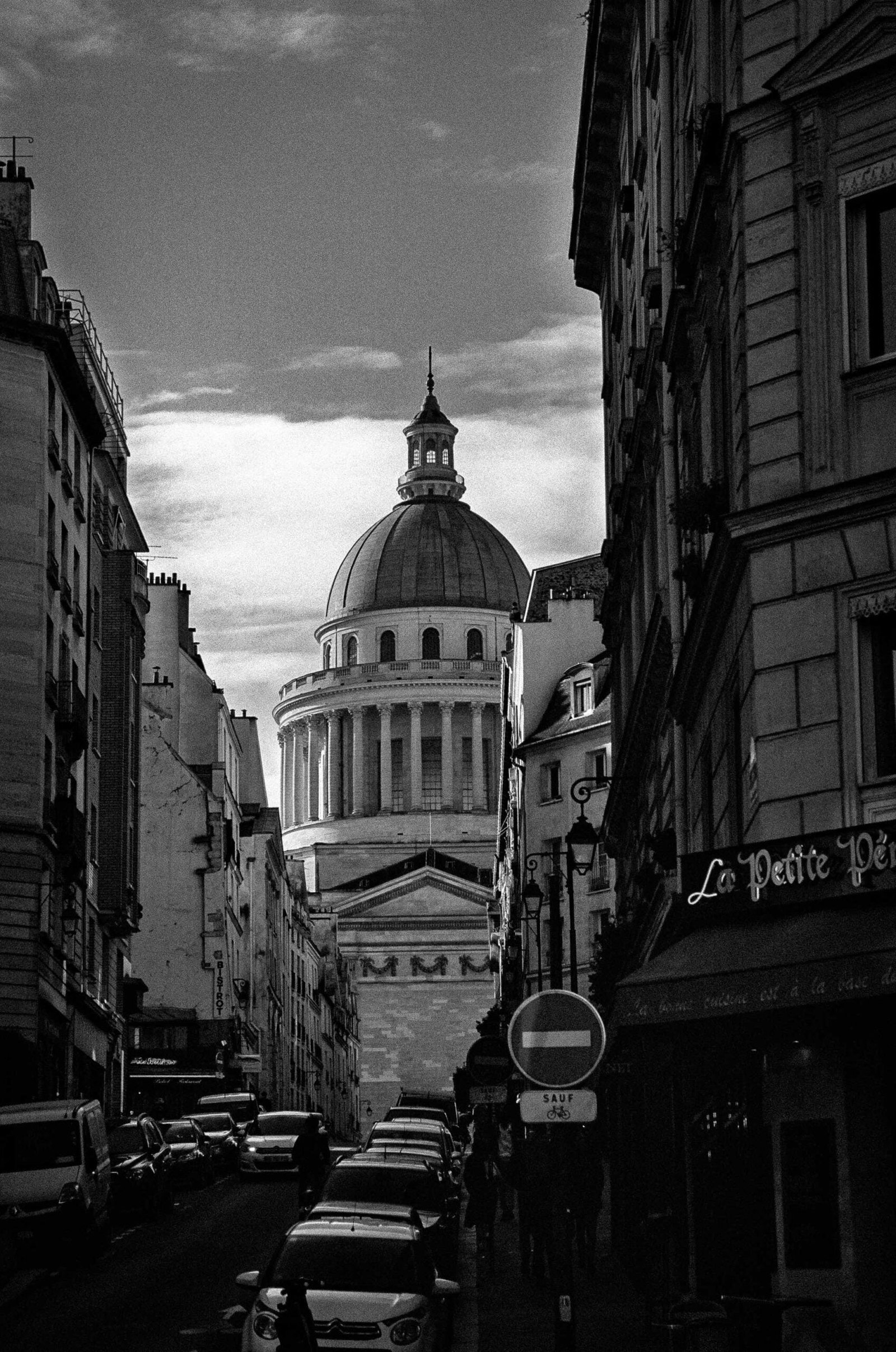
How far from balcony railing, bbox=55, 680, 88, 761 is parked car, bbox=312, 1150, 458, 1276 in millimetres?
26515

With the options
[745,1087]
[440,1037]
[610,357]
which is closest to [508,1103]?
[610,357]

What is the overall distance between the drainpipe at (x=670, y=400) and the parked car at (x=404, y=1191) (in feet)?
19.5

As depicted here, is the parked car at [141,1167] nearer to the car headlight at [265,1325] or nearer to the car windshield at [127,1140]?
the car windshield at [127,1140]

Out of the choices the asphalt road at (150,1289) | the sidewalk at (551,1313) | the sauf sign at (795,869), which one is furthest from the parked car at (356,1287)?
the sauf sign at (795,869)

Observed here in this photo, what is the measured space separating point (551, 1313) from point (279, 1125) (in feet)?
113

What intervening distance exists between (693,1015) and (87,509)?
4858 centimetres

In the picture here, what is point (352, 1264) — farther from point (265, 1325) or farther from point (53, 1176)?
point (53, 1176)

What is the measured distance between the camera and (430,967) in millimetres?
173625

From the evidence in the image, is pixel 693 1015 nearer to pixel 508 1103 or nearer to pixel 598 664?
pixel 508 1103

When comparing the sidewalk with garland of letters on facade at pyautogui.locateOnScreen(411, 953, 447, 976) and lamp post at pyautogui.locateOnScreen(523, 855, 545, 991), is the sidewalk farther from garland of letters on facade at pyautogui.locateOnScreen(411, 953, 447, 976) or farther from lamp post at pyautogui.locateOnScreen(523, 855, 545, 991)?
garland of letters on facade at pyautogui.locateOnScreen(411, 953, 447, 976)

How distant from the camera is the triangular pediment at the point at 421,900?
6944 inches

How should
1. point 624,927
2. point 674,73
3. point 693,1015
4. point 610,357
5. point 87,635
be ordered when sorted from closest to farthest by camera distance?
1. point 693,1015
2. point 674,73
3. point 624,927
4. point 610,357
5. point 87,635

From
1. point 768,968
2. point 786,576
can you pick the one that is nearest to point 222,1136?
point 786,576

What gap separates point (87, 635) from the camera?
64.7 metres
